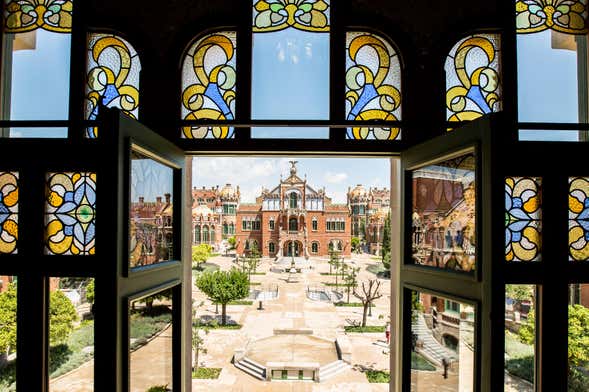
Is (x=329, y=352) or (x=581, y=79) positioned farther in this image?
(x=329, y=352)

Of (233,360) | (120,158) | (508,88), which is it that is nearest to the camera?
(120,158)

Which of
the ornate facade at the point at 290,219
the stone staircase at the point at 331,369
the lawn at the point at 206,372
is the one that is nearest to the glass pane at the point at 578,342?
the stone staircase at the point at 331,369

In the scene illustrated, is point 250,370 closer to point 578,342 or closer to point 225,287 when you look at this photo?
point 225,287

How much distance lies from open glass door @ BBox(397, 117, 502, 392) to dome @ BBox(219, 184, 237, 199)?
23336mm

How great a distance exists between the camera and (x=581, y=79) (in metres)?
1.96

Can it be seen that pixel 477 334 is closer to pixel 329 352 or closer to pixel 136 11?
pixel 136 11

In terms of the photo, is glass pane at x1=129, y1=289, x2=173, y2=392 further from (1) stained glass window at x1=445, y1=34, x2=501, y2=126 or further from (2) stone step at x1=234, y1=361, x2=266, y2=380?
(2) stone step at x1=234, y1=361, x2=266, y2=380

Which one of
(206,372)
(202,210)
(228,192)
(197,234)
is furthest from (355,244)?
(206,372)

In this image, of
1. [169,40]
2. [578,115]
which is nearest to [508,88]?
[578,115]

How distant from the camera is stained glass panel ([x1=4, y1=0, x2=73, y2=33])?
199 centimetres

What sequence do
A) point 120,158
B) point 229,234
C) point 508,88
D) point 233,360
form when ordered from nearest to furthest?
point 120,158 → point 508,88 → point 233,360 → point 229,234

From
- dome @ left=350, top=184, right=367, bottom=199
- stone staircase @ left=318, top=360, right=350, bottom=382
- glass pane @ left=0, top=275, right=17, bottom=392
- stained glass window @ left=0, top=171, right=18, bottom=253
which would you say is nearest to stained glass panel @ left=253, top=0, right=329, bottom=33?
stained glass window @ left=0, top=171, right=18, bottom=253

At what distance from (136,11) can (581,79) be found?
2308 millimetres

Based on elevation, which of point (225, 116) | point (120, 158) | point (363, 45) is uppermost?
point (363, 45)
